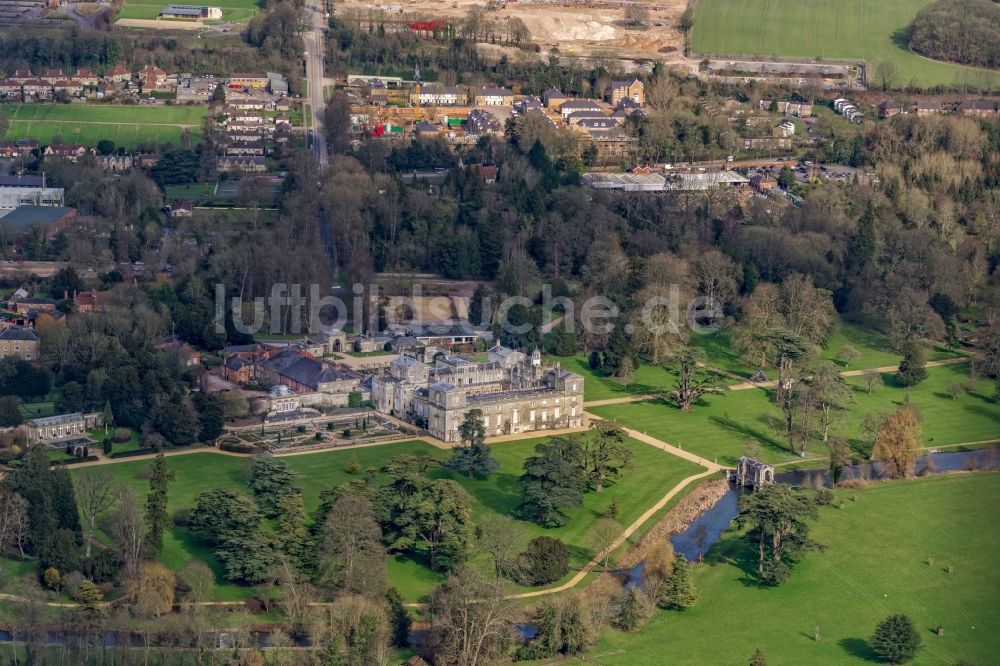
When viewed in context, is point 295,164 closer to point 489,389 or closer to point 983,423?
point 489,389

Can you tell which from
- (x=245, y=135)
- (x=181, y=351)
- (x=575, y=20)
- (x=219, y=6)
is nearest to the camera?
(x=181, y=351)

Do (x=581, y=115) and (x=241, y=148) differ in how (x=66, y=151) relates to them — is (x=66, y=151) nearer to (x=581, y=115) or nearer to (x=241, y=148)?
(x=241, y=148)

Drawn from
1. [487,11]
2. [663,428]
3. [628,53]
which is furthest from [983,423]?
[487,11]

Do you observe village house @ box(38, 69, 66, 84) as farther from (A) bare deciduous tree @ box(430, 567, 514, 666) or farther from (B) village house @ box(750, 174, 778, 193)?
(A) bare deciduous tree @ box(430, 567, 514, 666)

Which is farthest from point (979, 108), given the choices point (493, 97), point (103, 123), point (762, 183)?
point (103, 123)

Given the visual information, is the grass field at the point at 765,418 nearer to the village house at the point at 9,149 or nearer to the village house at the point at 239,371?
the village house at the point at 239,371
